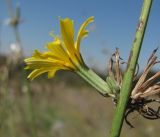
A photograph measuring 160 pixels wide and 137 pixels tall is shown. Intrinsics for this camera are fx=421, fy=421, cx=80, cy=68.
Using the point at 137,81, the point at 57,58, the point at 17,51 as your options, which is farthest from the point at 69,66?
the point at 17,51

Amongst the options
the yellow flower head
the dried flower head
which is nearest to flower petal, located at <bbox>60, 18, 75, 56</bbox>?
the yellow flower head

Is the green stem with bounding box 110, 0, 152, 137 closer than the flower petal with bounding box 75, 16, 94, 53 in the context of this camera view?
Yes

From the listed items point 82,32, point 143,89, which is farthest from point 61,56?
point 143,89

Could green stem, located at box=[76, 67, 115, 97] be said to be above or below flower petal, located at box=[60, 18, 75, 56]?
below

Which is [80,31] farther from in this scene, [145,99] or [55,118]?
[55,118]

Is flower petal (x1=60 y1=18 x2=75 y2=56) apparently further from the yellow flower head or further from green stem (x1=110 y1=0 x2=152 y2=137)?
green stem (x1=110 y1=0 x2=152 y2=137)
